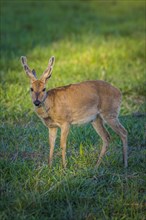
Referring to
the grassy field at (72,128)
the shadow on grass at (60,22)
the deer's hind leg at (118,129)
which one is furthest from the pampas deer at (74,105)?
the shadow on grass at (60,22)

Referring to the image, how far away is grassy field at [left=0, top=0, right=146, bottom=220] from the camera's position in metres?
4.70

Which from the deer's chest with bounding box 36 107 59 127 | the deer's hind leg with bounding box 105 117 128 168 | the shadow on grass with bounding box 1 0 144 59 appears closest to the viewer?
the deer's chest with bounding box 36 107 59 127

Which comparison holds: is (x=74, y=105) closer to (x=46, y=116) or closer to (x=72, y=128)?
(x=46, y=116)

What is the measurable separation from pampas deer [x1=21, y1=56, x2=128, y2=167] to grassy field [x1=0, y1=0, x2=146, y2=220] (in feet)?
0.74

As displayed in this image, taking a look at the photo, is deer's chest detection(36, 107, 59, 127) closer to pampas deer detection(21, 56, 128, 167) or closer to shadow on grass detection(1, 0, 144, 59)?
pampas deer detection(21, 56, 128, 167)

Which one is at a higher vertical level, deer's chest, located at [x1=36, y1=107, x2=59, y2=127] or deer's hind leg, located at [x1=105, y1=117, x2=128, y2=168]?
deer's chest, located at [x1=36, y1=107, x2=59, y2=127]

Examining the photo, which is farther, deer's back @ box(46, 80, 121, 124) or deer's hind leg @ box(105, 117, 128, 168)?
deer's hind leg @ box(105, 117, 128, 168)

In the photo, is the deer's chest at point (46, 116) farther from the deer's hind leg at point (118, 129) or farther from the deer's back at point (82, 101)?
the deer's hind leg at point (118, 129)

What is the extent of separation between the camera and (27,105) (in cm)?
730

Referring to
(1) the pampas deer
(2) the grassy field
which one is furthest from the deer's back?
(2) the grassy field

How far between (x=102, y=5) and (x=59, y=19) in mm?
2863

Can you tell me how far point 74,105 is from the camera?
18.6ft

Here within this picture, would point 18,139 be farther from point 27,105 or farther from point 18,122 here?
point 27,105

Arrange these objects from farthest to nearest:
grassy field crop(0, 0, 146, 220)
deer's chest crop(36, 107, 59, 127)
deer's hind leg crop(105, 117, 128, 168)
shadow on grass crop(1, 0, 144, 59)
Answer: shadow on grass crop(1, 0, 144, 59), deer's hind leg crop(105, 117, 128, 168), deer's chest crop(36, 107, 59, 127), grassy field crop(0, 0, 146, 220)
